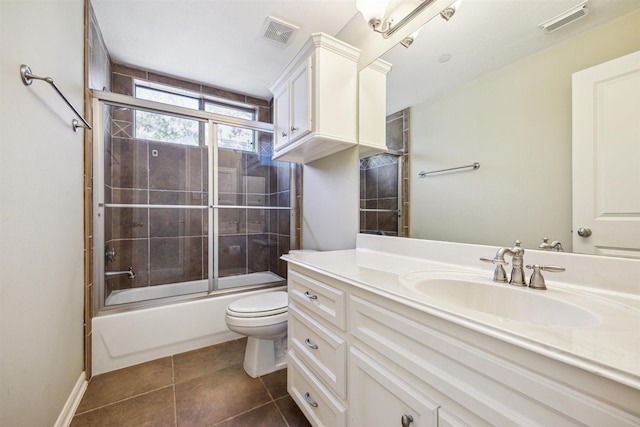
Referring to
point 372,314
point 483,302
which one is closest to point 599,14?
point 483,302

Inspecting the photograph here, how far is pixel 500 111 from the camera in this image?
3.38ft

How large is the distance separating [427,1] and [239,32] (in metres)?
1.33

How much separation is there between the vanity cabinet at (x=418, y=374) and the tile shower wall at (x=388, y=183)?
61 cm

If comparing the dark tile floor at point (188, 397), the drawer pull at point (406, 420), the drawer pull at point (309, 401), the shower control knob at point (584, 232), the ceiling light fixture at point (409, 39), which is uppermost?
the ceiling light fixture at point (409, 39)

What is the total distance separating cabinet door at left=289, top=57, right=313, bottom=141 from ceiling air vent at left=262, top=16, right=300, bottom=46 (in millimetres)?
413

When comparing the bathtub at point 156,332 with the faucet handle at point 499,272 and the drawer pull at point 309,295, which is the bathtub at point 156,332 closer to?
the drawer pull at point 309,295

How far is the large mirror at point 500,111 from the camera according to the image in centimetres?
85

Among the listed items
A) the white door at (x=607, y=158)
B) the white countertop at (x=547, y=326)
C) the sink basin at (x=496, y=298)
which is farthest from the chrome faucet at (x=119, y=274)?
the white door at (x=607, y=158)

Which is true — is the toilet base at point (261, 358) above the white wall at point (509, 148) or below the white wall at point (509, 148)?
below

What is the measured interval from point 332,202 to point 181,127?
1.79m

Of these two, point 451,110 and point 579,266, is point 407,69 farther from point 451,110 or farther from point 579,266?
point 579,266

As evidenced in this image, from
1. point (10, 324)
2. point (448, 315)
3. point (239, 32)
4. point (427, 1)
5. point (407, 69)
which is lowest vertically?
point (10, 324)

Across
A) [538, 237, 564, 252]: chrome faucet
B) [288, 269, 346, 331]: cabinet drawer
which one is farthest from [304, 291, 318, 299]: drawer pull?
[538, 237, 564, 252]: chrome faucet

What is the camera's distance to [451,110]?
1.20 meters
